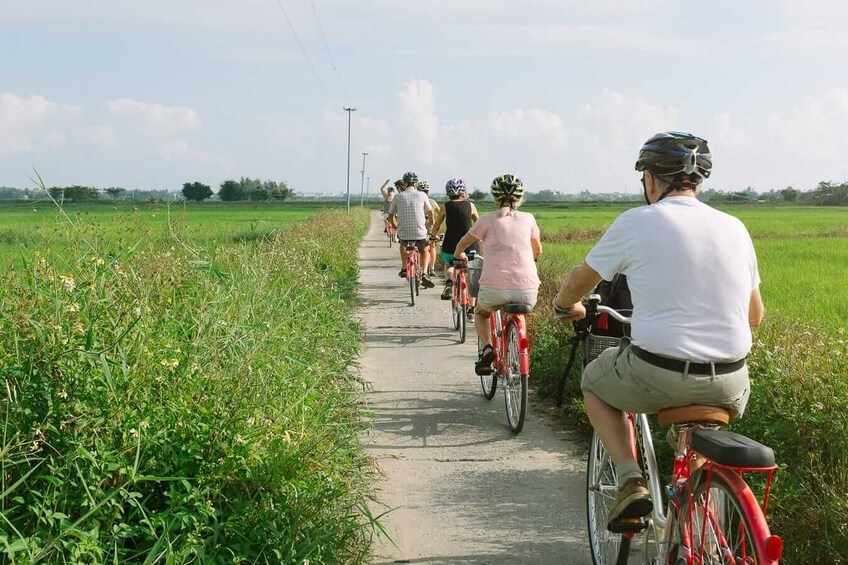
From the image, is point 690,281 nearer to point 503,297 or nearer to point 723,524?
point 723,524

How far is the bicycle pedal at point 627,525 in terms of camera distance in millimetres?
3191

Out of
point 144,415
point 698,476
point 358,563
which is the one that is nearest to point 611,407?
point 698,476

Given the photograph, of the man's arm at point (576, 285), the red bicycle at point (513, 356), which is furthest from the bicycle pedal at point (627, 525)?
the red bicycle at point (513, 356)

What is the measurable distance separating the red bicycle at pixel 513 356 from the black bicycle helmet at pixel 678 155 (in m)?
3.28

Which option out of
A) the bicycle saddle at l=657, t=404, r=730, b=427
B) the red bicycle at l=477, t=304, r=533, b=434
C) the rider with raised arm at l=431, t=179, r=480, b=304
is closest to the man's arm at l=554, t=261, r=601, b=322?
the bicycle saddle at l=657, t=404, r=730, b=427

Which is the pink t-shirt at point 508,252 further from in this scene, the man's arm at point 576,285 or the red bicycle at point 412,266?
the red bicycle at point 412,266

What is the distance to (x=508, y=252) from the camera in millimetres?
6852

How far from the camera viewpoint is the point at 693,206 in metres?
2.99

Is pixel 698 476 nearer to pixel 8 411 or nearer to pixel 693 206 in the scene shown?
pixel 693 206

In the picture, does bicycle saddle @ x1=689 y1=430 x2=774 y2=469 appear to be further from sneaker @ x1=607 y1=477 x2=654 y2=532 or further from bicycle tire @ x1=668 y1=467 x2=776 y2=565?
sneaker @ x1=607 y1=477 x2=654 y2=532

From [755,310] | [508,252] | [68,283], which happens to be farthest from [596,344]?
[68,283]

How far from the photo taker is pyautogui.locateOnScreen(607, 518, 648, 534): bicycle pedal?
10.5ft

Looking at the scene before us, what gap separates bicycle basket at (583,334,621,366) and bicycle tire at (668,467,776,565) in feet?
6.86

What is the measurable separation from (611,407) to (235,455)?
1744mm
